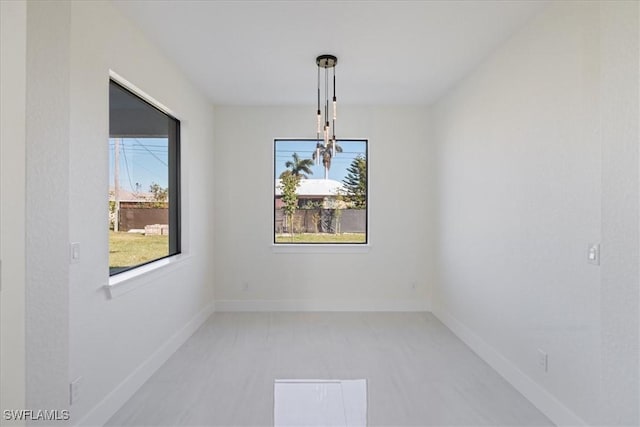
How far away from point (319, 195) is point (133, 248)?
2.71m

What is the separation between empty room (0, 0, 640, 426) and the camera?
1428 millimetres

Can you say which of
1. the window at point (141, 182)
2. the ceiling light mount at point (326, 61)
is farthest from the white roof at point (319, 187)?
the ceiling light mount at point (326, 61)

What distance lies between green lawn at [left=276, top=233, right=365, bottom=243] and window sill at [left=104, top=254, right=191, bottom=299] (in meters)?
1.64

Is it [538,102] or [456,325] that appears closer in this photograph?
[538,102]

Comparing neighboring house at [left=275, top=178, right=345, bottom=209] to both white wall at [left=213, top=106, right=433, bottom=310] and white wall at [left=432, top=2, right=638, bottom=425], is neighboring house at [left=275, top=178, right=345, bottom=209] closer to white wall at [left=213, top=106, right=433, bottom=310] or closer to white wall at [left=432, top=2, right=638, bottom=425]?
white wall at [left=213, top=106, right=433, bottom=310]

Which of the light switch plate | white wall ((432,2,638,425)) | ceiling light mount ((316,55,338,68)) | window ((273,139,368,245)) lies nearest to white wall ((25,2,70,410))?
white wall ((432,2,638,425))

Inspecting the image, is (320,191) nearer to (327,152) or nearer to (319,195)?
(319,195)

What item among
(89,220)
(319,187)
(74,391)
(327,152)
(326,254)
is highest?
(327,152)

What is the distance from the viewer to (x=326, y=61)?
3529 mm

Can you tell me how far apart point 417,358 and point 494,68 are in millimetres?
2582

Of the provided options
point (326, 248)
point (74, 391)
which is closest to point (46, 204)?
point (74, 391)

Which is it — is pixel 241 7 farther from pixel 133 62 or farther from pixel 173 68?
pixel 173 68

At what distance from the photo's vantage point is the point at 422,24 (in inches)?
114

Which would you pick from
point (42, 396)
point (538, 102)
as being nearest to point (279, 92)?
point (538, 102)
